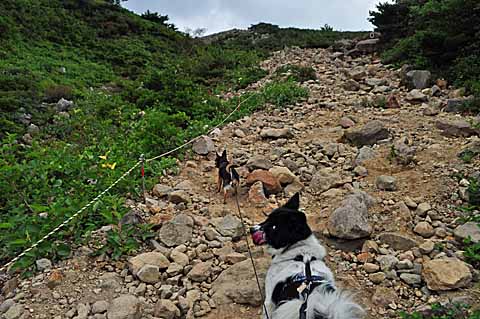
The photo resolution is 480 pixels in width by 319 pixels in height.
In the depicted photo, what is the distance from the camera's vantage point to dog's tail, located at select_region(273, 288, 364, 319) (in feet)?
7.30

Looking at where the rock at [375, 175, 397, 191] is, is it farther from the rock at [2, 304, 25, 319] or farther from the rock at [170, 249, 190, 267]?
the rock at [2, 304, 25, 319]

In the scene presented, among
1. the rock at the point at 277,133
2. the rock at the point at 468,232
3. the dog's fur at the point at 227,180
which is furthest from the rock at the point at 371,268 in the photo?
the rock at the point at 277,133

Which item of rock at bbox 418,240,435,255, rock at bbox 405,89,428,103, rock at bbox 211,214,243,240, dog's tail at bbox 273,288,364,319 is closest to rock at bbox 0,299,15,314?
rock at bbox 211,214,243,240

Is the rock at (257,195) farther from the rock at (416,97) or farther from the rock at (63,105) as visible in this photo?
the rock at (63,105)

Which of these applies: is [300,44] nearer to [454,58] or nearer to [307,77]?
[307,77]

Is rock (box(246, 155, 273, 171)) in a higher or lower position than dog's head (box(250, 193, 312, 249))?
higher

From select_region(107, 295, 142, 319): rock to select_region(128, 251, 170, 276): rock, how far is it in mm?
378

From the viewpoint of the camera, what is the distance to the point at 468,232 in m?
3.86

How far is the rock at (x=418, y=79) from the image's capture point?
9.32 metres

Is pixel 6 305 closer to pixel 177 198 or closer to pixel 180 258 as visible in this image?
pixel 180 258

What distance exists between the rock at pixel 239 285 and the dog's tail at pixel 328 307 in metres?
0.97

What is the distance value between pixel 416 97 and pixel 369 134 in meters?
2.75

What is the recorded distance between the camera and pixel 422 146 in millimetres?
6016

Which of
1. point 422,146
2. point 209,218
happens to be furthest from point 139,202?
point 422,146
